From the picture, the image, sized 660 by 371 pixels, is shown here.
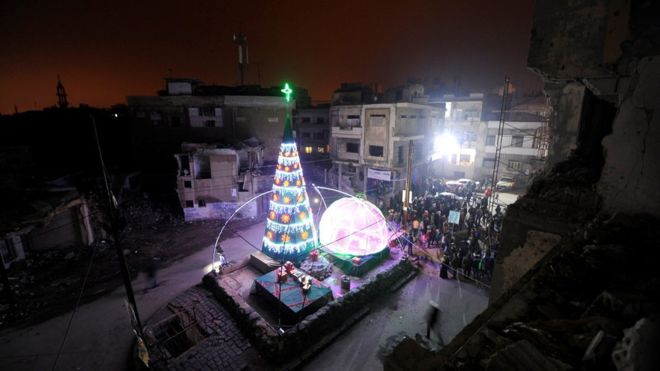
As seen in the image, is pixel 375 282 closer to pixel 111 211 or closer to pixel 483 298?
pixel 483 298

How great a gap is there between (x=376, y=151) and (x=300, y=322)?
62.3 feet

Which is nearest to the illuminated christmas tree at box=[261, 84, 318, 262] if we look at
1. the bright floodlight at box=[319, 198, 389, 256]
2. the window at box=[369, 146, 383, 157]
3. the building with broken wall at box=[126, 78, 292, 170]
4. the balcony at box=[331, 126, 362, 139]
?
the bright floodlight at box=[319, 198, 389, 256]

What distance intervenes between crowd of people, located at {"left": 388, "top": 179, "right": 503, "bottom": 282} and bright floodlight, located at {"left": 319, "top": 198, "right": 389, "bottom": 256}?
5.99 feet

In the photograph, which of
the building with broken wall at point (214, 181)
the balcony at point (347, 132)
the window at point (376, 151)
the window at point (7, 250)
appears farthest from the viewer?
the balcony at point (347, 132)

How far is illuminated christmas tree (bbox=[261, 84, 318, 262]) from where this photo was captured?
514 inches

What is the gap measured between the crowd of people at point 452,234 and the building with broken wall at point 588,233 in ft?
24.1

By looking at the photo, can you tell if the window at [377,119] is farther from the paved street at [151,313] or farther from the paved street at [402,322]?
the paved street at [402,322]

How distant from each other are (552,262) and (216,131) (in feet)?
96.0

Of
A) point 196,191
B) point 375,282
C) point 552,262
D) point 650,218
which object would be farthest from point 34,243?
point 650,218

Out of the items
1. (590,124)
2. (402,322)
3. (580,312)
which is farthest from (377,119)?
(580,312)

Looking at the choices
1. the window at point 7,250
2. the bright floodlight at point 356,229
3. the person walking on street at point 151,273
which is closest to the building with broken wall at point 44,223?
the window at point 7,250

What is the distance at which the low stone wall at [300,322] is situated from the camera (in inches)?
395

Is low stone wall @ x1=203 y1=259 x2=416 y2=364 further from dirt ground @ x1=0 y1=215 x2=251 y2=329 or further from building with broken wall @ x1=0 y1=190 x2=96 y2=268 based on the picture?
building with broken wall @ x1=0 y1=190 x2=96 y2=268

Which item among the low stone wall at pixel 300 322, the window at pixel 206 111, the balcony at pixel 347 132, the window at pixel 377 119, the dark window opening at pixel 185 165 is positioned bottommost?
the low stone wall at pixel 300 322
